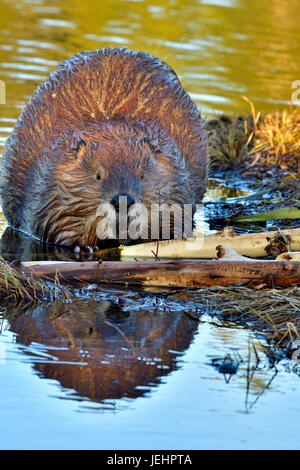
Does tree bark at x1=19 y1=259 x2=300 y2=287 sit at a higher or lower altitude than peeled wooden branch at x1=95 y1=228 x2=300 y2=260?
lower

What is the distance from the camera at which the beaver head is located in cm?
528

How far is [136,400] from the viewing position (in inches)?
126

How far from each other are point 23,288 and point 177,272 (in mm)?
753

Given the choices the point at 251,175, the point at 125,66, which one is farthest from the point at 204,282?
the point at 251,175

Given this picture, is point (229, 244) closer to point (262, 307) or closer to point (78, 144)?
point (262, 307)

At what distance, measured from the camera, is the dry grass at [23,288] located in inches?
169

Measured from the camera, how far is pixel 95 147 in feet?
17.6

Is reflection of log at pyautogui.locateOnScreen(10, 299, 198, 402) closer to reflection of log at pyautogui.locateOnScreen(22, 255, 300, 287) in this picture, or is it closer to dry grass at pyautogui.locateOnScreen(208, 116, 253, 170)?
reflection of log at pyautogui.locateOnScreen(22, 255, 300, 287)

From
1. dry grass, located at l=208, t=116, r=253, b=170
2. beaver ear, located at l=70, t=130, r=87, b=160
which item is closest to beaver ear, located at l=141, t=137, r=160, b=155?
beaver ear, located at l=70, t=130, r=87, b=160

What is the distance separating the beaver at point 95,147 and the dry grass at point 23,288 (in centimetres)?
96

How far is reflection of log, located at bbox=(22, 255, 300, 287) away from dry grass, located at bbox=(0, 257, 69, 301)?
0.28 feet

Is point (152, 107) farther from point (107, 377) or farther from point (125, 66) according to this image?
point (107, 377)

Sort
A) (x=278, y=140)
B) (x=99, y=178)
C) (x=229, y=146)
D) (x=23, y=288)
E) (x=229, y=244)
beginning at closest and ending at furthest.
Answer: (x=23, y=288)
(x=229, y=244)
(x=99, y=178)
(x=278, y=140)
(x=229, y=146)

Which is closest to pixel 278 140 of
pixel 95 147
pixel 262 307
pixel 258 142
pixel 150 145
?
pixel 258 142
